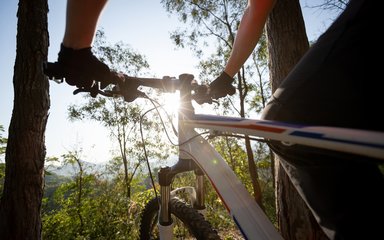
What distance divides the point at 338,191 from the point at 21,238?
4804mm

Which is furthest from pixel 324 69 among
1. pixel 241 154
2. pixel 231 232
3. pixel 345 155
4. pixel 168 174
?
pixel 241 154

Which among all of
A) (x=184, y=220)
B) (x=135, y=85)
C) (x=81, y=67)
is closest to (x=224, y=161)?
(x=184, y=220)

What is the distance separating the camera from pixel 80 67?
3.30 feet

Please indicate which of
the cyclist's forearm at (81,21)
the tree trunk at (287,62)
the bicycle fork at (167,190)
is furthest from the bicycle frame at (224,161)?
the tree trunk at (287,62)

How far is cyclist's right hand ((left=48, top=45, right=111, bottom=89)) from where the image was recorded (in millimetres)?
959

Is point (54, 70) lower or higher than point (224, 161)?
higher

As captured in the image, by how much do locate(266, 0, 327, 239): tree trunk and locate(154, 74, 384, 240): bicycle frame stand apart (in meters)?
1.48

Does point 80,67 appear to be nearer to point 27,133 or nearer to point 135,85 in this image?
point 135,85

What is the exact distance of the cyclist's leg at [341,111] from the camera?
0.70 meters

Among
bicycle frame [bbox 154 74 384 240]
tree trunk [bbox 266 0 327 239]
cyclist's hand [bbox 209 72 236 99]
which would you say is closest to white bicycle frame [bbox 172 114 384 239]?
bicycle frame [bbox 154 74 384 240]

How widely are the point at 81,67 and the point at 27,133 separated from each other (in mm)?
3841

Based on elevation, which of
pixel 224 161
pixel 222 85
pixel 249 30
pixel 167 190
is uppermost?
pixel 249 30

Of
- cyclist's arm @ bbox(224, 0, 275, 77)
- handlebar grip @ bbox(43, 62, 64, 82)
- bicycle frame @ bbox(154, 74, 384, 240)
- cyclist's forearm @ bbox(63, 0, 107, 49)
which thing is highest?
cyclist's arm @ bbox(224, 0, 275, 77)

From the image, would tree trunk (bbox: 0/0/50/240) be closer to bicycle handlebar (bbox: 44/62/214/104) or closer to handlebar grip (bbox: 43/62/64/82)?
bicycle handlebar (bbox: 44/62/214/104)
